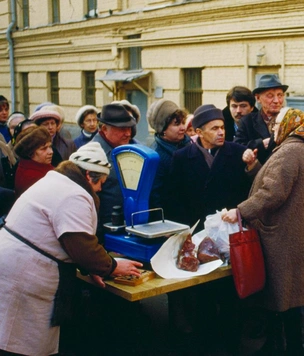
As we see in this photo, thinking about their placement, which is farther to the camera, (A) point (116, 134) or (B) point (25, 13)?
(B) point (25, 13)

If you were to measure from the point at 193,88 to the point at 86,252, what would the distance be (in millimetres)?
10241

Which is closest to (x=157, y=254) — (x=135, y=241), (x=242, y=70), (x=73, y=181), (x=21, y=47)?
(x=135, y=241)

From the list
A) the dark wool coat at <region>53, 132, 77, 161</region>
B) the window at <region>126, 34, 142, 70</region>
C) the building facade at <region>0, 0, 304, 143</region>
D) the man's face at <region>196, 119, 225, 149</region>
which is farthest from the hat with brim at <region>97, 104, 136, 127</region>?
the window at <region>126, 34, 142, 70</region>

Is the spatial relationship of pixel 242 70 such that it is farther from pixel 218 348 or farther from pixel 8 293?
pixel 8 293

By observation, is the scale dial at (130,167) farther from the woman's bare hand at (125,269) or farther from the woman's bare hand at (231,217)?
the woman's bare hand at (231,217)

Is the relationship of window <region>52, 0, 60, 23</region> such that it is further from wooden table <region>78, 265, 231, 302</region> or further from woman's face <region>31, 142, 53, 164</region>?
wooden table <region>78, 265, 231, 302</region>

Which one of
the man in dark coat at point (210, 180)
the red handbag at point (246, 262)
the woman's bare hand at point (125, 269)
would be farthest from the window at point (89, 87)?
the woman's bare hand at point (125, 269)

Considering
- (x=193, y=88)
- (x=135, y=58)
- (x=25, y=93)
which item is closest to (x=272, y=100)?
Answer: (x=193, y=88)

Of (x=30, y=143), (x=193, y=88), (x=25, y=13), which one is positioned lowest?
(x=30, y=143)

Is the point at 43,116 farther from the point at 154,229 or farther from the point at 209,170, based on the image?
the point at 154,229

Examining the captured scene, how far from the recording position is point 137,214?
356cm

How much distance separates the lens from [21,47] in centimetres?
1936

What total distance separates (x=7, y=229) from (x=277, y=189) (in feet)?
5.25

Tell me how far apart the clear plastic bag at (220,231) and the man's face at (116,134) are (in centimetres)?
104
